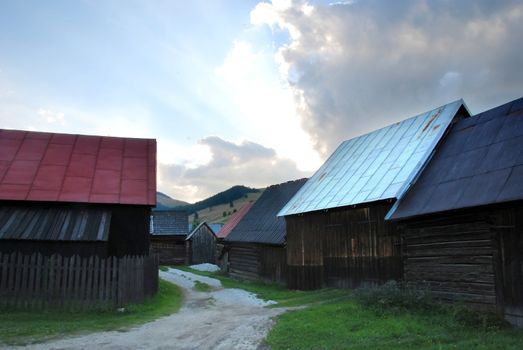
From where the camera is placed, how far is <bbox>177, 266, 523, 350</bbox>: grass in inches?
376

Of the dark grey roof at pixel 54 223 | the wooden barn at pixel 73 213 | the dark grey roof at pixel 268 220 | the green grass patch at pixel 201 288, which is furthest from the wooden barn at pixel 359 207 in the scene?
the dark grey roof at pixel 54 223

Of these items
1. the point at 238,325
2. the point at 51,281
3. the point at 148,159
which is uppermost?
the point at 148,159

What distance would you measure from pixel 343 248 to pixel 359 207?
2.01m

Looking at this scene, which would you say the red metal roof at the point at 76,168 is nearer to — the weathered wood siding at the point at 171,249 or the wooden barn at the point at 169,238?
the wooden barn at the point at 169,238

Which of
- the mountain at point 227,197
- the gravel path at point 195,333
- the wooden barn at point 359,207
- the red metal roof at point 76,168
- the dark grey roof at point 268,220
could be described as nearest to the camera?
the gravel path at point 195,333

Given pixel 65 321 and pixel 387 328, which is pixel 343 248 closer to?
pixel 387 328

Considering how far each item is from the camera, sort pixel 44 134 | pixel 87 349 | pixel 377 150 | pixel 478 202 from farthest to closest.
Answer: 1. pixel 44 134
2. pixel 377 150
3. pixel 478 202
4. pixel 87 349

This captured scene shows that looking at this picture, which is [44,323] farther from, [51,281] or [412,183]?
[412,183]

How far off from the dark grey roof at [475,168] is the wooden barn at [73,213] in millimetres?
9996

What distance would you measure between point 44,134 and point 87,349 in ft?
50.6

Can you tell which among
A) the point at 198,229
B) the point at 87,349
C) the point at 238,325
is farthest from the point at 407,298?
the point at 198,229

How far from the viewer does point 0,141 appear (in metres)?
21.6

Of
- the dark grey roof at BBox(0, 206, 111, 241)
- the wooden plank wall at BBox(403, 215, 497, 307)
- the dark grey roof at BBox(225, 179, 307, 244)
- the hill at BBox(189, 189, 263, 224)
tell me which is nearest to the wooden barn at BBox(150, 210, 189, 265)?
the dark grey roof at BBox(225, 179, 307, 244)

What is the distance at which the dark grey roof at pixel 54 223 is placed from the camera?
16.8 m
